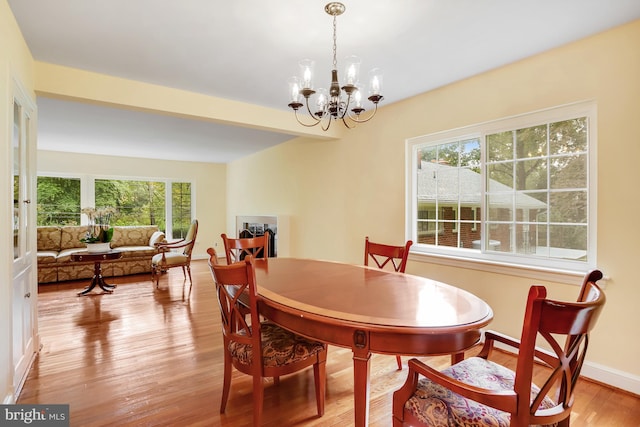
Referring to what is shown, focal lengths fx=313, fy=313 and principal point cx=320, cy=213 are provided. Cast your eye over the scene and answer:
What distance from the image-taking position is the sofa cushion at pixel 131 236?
19.8 ft

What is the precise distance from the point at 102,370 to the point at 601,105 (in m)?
4.07

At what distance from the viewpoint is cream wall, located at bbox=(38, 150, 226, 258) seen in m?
6.34

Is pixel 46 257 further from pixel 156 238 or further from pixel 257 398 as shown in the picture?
pixel 257 398

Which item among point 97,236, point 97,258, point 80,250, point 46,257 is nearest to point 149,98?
point 97,258

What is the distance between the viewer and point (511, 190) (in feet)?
8.79

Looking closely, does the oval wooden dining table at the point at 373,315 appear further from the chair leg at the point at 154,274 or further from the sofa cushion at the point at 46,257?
the sofa cushion at the point at 46,257

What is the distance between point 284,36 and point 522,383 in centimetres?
231

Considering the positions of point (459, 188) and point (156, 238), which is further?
point (156, 238)

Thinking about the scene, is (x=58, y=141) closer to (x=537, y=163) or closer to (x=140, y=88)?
(x=140, y=88)

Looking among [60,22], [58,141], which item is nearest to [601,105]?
[60,22]

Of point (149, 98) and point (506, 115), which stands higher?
point (149, 98)

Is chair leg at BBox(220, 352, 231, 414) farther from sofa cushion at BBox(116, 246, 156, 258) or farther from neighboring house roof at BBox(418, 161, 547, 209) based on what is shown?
sofa cushion at BBox(116, 246, 156, 258)

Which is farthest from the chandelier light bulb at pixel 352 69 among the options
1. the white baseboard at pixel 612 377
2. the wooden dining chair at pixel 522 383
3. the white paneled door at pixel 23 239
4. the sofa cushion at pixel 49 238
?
the sofa cushion at pixel 49 238

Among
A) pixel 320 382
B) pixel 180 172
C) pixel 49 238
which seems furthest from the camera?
pixel 180 172
